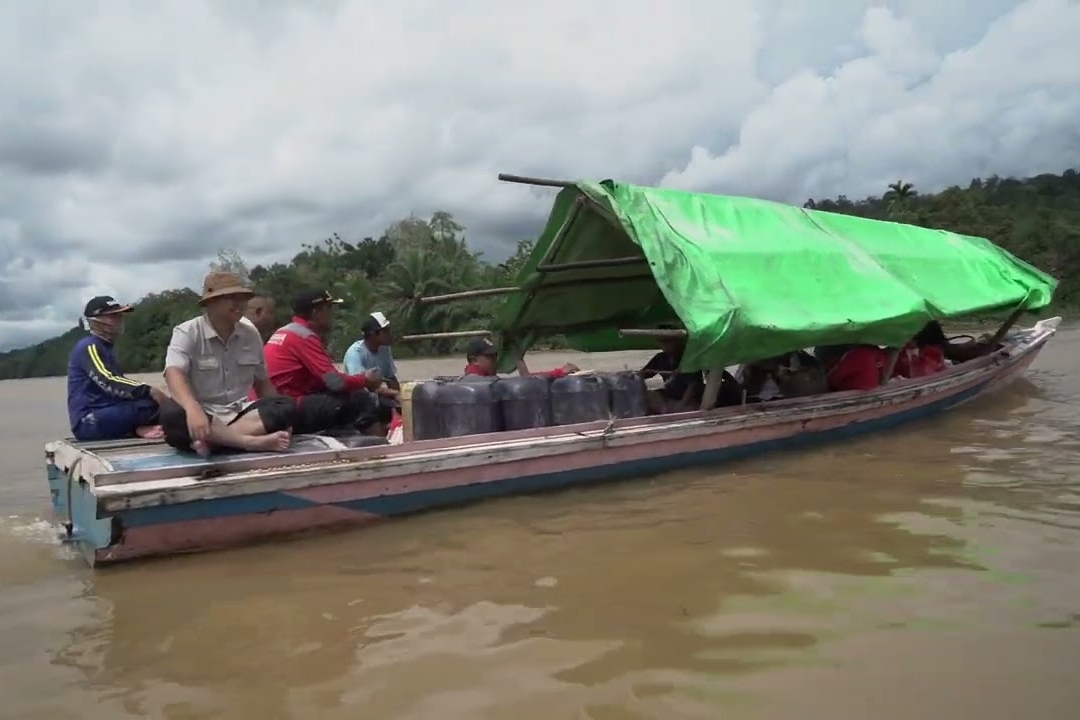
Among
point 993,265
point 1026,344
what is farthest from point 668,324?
point 1026,344

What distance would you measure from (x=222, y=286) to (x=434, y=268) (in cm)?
2940

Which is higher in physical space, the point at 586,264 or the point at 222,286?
the point at 586,264

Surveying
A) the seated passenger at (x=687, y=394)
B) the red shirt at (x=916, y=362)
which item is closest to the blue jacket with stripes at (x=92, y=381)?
the seated passenger at (x=687, y=394)

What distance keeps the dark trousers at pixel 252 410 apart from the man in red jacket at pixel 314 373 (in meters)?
0.32

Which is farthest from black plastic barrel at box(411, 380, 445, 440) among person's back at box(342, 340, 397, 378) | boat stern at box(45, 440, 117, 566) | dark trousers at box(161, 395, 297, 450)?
boat stern at box(45, 440, 117, 566)

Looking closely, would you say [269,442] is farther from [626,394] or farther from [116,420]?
[626,394]

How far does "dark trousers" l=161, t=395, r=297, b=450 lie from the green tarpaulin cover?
8.68ft

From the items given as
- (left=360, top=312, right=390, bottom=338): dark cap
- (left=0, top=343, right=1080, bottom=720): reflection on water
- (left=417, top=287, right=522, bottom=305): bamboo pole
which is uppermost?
(left=417, top=287, right=522, bottom=305): bamboo pole

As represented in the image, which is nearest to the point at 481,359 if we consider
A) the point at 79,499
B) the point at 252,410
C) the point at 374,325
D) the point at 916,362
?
the point at 374,325

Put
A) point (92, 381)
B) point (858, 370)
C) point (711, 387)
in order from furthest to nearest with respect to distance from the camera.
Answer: point (858, 370) → point (711, 387) → point (92, 381)

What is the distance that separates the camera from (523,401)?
546 centimetres

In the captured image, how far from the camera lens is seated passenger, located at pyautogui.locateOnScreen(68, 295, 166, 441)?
16.0ft

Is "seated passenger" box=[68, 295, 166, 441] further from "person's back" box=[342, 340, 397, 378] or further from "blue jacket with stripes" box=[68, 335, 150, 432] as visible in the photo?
"person's back" box=[342, 340, 397, 378]

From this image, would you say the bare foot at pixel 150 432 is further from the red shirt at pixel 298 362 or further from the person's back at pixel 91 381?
the red shirt at pixel 298 362
